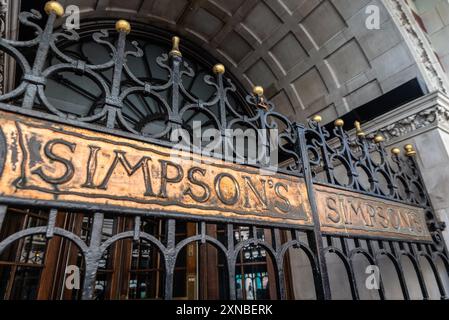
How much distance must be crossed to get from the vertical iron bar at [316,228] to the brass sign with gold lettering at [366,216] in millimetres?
83

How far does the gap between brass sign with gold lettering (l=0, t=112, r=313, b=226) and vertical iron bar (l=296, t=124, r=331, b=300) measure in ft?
0.64

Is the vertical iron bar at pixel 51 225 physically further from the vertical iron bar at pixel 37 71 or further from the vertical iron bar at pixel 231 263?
the vertical iron bar at pixel 231 263

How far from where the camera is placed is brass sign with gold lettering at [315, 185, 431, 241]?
181 cm

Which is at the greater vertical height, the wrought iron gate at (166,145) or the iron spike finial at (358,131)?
the iron spike finial at (358,131)

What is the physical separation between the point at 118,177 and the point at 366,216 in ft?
6.23

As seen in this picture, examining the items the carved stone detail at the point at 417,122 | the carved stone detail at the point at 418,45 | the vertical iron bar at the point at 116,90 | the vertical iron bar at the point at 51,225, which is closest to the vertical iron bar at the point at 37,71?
the vertical iron bar at the point at 116,90

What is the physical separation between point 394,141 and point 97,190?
141 inches

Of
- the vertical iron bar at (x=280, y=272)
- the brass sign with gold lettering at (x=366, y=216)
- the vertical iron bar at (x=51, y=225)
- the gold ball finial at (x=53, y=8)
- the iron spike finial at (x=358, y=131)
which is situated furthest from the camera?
the iron spike finial at (x=358, y=131)

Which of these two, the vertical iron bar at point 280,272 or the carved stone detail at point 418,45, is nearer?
the vertical iron bar at point 280,272

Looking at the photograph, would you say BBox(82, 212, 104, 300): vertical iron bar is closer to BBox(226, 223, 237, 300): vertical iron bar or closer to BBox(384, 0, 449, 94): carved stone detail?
BBox(226, 223, 237, 300): vertical iron bar

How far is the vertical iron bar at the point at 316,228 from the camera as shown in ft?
4.93

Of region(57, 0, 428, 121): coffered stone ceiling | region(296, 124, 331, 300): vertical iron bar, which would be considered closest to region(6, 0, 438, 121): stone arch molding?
region(57, 0, 428, 121): coffered stone ceiling

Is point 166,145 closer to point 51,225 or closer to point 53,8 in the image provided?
point 51,225
